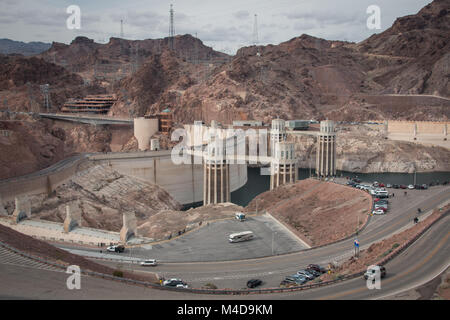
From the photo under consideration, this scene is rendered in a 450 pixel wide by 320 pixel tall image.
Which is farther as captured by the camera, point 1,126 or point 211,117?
point 211,117

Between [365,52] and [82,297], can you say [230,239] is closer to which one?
[82,297]

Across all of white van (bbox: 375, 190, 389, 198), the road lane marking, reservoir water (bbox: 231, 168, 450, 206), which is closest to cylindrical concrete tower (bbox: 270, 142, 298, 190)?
reservoir water (bbox: 231, 168, 450, 206)

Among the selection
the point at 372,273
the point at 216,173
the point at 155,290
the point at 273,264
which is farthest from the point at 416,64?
the point at 155,290

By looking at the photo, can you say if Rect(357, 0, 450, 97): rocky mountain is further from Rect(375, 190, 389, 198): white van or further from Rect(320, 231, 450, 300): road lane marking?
Rect(320, 231, 450, 300): road lane marking

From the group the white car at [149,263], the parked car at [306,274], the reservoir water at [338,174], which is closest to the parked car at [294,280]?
the parked car at [306,274]

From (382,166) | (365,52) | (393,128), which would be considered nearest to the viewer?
(382,166)

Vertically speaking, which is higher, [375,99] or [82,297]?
[375,99]
